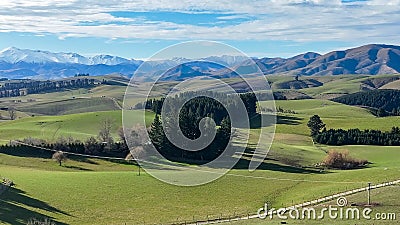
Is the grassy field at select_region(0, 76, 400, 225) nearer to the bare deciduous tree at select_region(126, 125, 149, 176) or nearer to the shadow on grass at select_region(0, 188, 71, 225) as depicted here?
the shadow on grass at select_region(0, 188, 71, 225)

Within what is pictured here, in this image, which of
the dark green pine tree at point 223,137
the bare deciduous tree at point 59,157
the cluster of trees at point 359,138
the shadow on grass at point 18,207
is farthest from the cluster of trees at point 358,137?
the shadow on grass at point 18,207

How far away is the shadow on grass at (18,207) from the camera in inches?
1957

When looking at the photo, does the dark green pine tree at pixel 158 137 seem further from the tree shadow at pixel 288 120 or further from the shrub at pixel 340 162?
the tree shadow at pixel 288 120

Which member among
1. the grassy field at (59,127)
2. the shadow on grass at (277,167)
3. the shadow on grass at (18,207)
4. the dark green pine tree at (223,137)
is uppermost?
the dark green pine tree at (223,137)

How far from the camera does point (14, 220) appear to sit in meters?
49.1

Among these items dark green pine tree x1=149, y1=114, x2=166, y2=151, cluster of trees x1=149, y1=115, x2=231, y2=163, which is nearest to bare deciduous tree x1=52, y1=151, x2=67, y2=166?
dark green pine tree x1=149, y1=114, x2=166, y2=151

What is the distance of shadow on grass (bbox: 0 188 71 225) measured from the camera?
4970cm

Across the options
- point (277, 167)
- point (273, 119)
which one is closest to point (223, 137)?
point (277, 167)

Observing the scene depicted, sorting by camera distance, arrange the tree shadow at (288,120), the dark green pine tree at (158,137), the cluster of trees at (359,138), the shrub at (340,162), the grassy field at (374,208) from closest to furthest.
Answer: the grassy field at (374,208) → the dark green pine tree at (158,137) → the shrub at (340,162) → the cluster of trees at (359,138) → the tree shadow at (288,120)

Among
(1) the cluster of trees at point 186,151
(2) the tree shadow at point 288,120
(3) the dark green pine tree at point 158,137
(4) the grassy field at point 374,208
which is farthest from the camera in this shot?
(2) the tree shadow at point 288,120

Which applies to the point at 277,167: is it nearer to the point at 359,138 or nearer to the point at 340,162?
the point at 340,162

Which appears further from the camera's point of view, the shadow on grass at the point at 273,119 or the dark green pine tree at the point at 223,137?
the shadow on grass at the point at 273,119

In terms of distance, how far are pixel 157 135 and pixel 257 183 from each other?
27066mm

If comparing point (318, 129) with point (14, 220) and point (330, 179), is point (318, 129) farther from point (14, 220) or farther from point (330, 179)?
point (14, 220)
